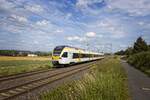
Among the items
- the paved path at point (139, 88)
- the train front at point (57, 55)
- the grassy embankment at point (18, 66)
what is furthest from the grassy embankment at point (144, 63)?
the grassy embankment at point (18, 66)

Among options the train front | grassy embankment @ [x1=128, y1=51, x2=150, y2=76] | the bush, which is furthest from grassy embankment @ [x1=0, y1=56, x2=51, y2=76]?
the bush

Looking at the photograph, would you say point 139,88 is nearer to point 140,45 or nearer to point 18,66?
point 18,66

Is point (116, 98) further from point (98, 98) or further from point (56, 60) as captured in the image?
point (56, 60)

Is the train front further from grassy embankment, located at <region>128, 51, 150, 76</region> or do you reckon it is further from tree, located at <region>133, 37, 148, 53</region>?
tree, located at <region>133, 37, 148, 53</region>

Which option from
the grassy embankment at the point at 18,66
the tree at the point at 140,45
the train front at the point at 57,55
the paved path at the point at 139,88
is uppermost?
the tree at the point at 140,45

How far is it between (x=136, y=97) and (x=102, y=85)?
2.19m

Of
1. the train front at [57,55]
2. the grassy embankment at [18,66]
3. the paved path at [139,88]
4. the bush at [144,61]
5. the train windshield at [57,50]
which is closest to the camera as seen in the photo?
the paved path at [139,88]

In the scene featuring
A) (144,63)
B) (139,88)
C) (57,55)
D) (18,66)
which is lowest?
(139,88)

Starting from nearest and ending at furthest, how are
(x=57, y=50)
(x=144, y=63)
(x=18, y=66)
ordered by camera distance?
(x=144, y=63)
(x=18, y=66)
(x=57, y=50)

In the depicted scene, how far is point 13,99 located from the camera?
9.97 meters

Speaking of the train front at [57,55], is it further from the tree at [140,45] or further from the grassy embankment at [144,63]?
the tree at [140,45]

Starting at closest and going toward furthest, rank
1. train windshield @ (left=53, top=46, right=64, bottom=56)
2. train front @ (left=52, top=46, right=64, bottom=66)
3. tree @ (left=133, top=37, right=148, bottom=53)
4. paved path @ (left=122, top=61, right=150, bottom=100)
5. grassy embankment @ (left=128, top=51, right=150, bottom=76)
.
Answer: paved path @ (left=122, top=61, right=150, bottom=100) < grassy embankment @ (left=128, top=51, right=150, bottom=76) < train front @ (left=52, top=46, right=64, bottom=66) < train windshield @ (left=53, top=46, right=64, bottom=56) < tree @ (left=133, top=37, right=148, bottom=53)

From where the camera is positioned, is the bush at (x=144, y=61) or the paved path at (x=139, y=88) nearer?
the paved path at (x=139, y=88)

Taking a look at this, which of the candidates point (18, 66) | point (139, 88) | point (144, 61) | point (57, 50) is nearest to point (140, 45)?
point (144, 61)
